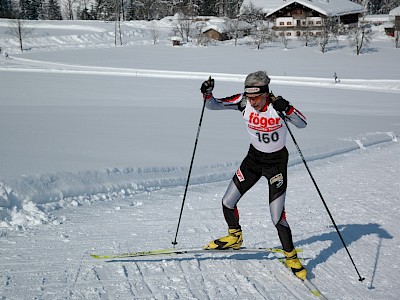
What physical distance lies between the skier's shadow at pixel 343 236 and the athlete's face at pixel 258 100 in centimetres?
195

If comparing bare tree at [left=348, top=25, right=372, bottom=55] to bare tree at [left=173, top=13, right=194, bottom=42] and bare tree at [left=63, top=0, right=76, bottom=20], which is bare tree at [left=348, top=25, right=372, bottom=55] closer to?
bare tree at [left=173, top=13, right=194, bottom=42]

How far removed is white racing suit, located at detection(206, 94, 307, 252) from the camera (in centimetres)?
421

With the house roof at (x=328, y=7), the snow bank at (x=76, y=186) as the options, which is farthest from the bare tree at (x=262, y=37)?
the snow bank at (x=76, y=186)

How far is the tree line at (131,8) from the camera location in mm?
75250

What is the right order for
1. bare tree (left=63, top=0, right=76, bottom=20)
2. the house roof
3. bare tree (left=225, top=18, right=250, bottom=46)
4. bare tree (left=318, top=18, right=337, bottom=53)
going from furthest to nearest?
bare tree (left=63, top=0, right=76, bottom=20) < bare tree (left=225, top=18, right=250, bottom=46) < the house roof < bare tree (left=318, top=18, right=337, bottom=53)

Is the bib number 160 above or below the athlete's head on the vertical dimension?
below

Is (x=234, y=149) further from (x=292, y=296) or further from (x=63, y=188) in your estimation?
(x=292, y=296)

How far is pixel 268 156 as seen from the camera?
4.38 m

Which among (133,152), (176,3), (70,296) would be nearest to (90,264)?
(70,296)

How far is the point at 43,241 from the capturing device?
16.1 feet

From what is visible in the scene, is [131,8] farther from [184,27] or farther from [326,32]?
[326,32]

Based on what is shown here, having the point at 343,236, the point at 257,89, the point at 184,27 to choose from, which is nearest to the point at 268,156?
the point at 257,89

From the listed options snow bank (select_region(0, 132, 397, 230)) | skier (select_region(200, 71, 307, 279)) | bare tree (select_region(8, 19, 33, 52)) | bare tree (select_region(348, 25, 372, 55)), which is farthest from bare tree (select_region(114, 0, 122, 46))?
skier (select_region(200, 71, 307, 279))

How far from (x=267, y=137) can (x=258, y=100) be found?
41 centimetres
